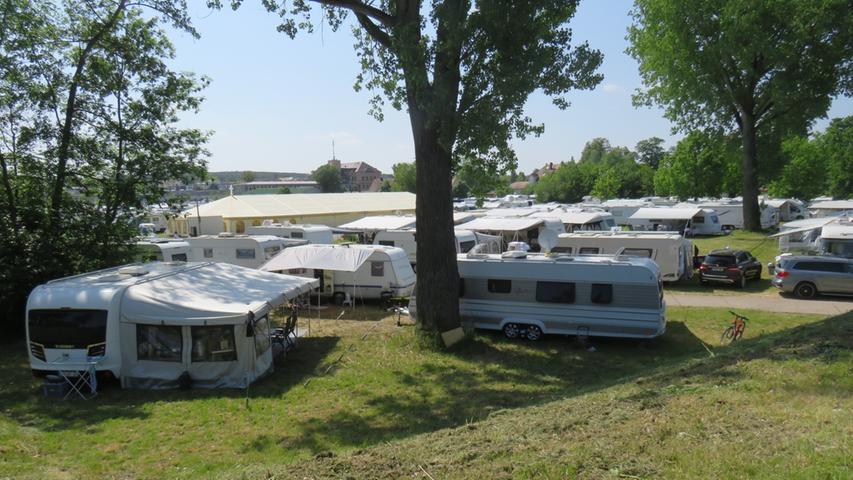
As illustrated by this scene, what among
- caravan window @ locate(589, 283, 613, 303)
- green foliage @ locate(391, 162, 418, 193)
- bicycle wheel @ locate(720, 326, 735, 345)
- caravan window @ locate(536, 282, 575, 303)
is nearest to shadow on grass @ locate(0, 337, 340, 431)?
caravan window @ locate(536, 282, 575, 303)

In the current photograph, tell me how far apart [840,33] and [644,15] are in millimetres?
9558

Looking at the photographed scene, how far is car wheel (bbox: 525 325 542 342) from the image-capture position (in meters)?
13.3

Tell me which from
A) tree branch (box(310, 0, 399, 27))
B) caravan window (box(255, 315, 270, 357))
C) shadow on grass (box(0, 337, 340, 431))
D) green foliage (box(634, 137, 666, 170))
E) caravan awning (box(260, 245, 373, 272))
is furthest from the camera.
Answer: green foliage (box(634, 137, 666, 170))

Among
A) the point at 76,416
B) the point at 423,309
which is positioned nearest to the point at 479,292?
the point at 423,309

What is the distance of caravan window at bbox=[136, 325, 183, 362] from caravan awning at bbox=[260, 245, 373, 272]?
5.97 m

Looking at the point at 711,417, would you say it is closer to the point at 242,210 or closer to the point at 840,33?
the point at 840,33

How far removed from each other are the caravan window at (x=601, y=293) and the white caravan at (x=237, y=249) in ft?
44.7

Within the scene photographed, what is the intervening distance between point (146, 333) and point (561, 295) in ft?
29.7

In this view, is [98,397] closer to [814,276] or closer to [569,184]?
[814,276]

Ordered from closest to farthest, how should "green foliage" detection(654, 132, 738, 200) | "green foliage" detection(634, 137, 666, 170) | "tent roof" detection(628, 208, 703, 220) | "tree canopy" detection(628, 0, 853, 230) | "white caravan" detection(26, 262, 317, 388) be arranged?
"white caravan" detection(26, 262, 317, 388)
"tree canopy" detection(628, 0, 853, 230)
"tent roof" detection(628, 208, 703, 220)
"green foliage" detection(654, 132, 738, 200)
"green foliage" detection(634, 137, 666, 170)

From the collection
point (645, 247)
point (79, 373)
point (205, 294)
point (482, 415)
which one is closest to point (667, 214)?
point (645, 247)

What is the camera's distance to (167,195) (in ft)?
56.4

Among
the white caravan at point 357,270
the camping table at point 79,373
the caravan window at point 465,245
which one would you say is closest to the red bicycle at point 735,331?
the white caravan at point 357,270

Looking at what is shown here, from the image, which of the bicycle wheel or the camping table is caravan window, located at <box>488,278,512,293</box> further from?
the camping table
